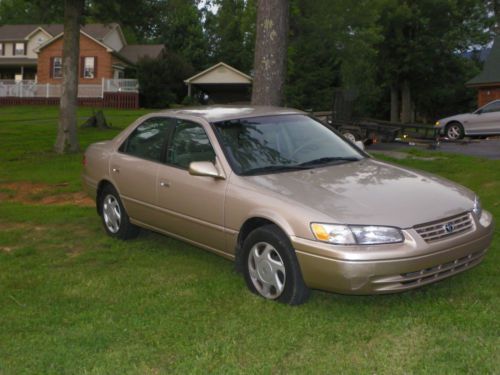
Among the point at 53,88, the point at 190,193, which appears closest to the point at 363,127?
the point at 190,193

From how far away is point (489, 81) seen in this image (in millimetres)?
33094

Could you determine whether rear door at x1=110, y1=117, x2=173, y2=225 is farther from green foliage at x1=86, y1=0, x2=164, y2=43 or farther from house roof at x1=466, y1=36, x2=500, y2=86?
house roof at x1=466, y1=36, x2=500, y2=86

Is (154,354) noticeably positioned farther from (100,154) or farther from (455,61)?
Answer: (455,61)

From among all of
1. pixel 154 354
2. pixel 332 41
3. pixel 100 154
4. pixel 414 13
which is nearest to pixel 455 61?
pixel 414 13

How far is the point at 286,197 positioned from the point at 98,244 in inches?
122

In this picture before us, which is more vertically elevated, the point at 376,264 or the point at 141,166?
the point at 141,166

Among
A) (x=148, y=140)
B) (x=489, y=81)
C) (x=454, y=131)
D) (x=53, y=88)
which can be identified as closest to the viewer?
(x=148, y=140)

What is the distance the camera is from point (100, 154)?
7574mm

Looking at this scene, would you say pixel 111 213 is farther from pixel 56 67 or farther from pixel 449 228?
pixel 56 67

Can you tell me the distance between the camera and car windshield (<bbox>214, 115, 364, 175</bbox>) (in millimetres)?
5707

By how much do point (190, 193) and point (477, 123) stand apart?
18.0 meters

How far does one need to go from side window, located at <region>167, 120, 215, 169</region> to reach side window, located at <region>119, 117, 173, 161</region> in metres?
0.17

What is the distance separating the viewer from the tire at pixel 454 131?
22.1 meters

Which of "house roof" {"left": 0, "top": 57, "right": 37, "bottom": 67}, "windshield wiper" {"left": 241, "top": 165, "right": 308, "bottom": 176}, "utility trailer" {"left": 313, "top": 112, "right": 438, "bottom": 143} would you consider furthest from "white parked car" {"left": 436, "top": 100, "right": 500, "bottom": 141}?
"house roof" {"left": 0, "top": 57, "right": 37, "bottom": 67}
